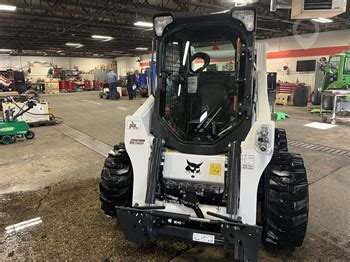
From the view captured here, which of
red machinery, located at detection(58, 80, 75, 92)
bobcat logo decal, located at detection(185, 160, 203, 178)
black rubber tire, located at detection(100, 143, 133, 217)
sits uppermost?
red machinery, located at detection(58, 80, 75, 92)

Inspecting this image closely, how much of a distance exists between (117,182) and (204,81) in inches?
52.2

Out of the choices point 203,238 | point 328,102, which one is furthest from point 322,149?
point 328,102

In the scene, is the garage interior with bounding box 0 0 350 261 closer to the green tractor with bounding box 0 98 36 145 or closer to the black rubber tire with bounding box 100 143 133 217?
the green tractor with bounding box 0 98 36 145

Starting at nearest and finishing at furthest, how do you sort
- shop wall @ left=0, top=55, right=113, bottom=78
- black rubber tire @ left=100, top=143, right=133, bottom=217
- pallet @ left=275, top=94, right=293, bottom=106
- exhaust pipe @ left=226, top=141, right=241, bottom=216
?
exhaust pipe @ left=226, top=141, right=241, bottom=216 < black rubber tire @ left=100, top=143, right=133, bottom=217 < pallet @ left=275, top=94, right=293, bottom=106 < shop wall @ left=0, top=55, right=113, bottom=78

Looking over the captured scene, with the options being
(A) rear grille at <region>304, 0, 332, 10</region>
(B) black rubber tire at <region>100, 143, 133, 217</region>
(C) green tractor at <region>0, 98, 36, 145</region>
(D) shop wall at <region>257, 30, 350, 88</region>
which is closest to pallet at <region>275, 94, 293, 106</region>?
(D) shop wall at <region>257, 30, 350, 88</region>

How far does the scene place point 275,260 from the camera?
7.33ft

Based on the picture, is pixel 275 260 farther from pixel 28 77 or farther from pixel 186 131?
pixel 28 77

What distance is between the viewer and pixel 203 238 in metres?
1.96

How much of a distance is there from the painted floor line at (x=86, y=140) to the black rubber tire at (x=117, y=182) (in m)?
2.67

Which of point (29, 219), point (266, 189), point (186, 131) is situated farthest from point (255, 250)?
point (29, 219)

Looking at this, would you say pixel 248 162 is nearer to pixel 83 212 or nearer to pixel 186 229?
pixel 186 229

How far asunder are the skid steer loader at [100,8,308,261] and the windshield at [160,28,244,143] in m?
0.01

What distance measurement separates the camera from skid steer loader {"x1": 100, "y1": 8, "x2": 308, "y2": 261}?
6.75 feet

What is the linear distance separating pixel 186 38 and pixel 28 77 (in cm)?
2865
